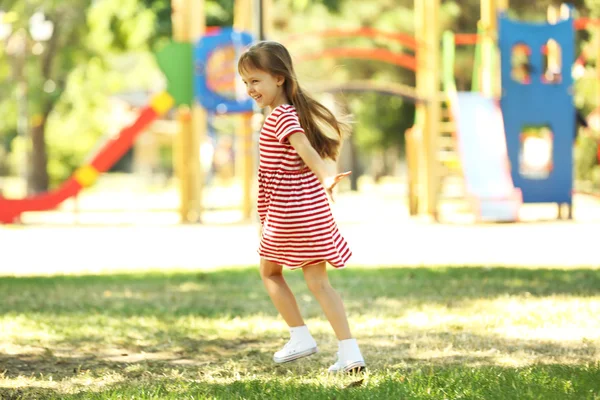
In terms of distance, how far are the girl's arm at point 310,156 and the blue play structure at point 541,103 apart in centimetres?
1264

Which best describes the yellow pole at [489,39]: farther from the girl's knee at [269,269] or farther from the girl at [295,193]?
the girl's knee at [269,269]

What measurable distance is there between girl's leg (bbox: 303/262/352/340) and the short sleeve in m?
0.60

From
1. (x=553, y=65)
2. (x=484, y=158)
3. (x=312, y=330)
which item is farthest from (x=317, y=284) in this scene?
(x=553, y=65)

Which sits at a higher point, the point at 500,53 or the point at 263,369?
the point at 500,53

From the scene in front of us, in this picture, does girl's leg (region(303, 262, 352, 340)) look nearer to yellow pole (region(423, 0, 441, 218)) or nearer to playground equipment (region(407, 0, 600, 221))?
playground equipment (region(407, 0, 600, 221))

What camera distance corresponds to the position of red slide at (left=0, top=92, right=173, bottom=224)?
54.3ft

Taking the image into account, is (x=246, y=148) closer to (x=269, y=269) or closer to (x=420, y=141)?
(x=420, y=141)

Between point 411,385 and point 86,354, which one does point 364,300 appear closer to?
point 86,354

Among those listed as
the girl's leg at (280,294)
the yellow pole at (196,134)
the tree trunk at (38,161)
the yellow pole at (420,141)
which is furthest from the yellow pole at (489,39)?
the tree trunk at (38,161)

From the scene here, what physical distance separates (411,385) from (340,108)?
2152 mm

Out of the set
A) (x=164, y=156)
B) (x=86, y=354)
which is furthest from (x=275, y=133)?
(x=164, y=156)

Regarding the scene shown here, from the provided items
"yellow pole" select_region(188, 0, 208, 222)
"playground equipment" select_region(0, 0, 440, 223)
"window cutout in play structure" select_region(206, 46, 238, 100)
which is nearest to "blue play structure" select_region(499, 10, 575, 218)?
"playground equipment" select_region(0, 0, 440, 223)

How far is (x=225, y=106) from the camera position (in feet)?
52.2

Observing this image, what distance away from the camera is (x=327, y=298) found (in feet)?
14.3
